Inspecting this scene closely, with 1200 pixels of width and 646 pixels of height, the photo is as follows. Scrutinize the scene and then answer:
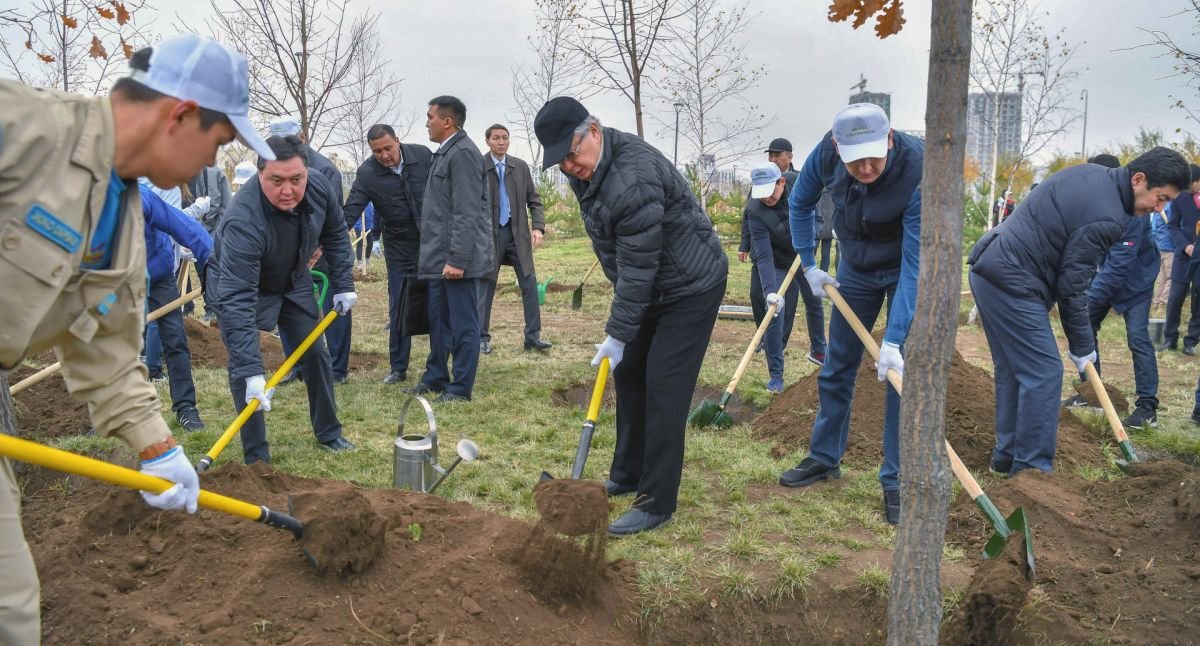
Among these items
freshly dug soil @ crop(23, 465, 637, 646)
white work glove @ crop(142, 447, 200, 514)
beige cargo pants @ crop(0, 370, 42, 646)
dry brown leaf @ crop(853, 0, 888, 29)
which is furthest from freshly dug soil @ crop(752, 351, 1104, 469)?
beige cargo pants @ crop(0, 370, 42, 646)

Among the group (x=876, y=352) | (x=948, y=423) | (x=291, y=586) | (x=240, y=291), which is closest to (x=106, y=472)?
(x=291, y=586)

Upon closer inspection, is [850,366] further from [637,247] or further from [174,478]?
[174,478]

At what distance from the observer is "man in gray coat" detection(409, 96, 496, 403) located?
654cm

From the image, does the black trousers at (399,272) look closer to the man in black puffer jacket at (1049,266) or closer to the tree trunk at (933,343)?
the man in black puffer jacket at (1049,266)

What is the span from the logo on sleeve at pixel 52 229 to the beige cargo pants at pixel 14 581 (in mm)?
589

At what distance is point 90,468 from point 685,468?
3.53 metres

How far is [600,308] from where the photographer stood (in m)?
11.8

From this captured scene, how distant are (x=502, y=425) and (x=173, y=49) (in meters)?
4.08

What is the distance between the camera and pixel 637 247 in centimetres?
383

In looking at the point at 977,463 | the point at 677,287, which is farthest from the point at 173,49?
the point at 977,463

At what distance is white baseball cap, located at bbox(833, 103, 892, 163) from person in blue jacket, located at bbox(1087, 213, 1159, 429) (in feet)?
12.4

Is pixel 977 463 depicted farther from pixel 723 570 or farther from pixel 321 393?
pixel 321 393

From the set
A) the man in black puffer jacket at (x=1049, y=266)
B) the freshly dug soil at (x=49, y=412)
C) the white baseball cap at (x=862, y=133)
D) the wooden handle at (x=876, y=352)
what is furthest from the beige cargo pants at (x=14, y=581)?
the man in black puffer jacket at (x=1049, y=266)

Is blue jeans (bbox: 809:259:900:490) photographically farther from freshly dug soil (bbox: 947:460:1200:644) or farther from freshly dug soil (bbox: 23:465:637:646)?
freshly dug soil (bbox: 23:465:637:646)
